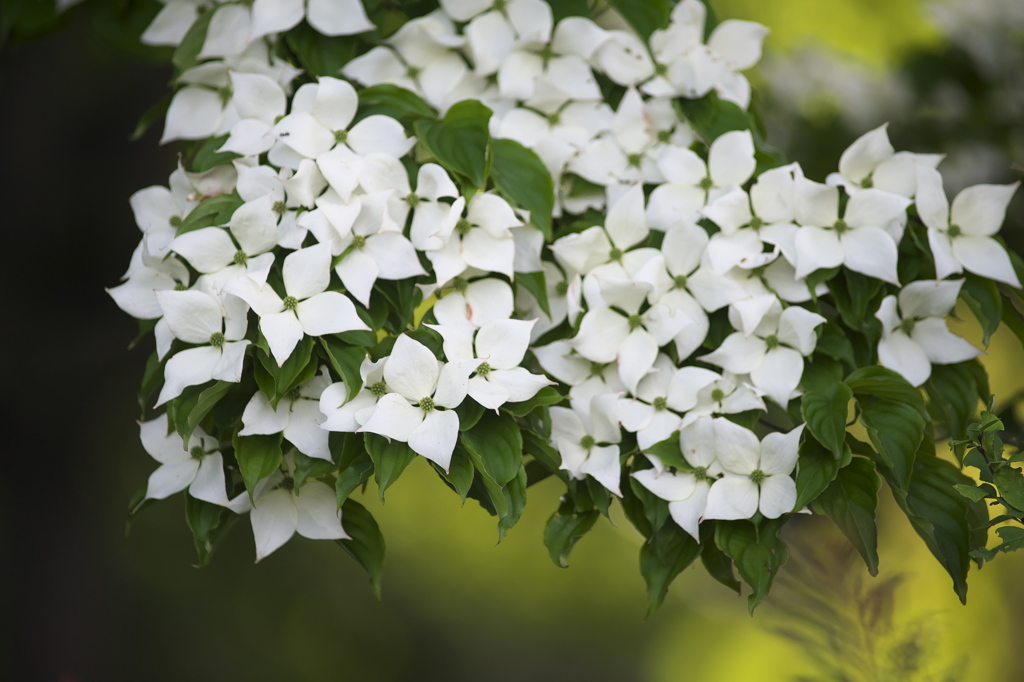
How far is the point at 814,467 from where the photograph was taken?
0.60 metres

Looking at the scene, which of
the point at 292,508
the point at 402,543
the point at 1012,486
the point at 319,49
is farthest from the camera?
the point at 402,543

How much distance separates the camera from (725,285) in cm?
63

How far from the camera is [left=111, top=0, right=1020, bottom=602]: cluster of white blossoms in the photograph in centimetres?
56

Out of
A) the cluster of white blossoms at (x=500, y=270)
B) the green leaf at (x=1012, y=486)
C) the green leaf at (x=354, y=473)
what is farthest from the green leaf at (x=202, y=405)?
the green leaf at (x=1012, y=486)

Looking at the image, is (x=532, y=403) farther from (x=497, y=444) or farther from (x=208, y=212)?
(x=208, y=212)

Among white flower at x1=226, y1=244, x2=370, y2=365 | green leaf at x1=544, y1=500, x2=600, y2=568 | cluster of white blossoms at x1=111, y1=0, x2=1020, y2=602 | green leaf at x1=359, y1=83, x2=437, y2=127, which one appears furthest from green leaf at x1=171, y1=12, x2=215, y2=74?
green leaf at x1=544, y1=500, x2=600, y2=568

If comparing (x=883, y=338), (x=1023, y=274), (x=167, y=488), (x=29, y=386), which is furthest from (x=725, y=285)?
(x=29, y=386)

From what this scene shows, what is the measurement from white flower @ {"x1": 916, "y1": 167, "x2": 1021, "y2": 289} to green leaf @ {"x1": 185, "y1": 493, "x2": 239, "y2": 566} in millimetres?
620

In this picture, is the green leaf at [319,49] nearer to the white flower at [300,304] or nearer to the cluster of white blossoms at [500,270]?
the cluster of white blossoms at [500,270]

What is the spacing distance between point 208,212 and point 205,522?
0.25m

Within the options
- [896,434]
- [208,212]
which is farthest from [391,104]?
[896,434]

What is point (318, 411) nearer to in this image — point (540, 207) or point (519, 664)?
point (540, 207)

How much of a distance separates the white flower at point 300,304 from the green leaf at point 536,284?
16 cm

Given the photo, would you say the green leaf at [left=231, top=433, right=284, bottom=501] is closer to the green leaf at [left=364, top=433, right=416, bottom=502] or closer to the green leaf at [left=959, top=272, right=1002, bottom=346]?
the green leaf at [left=364, top=433, right=416, bottom=502]
